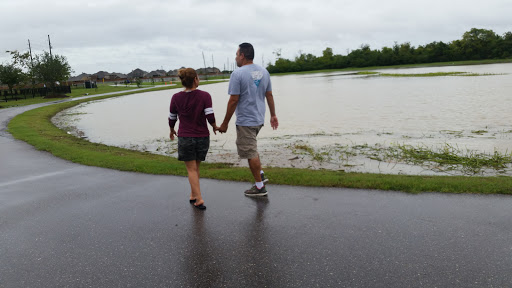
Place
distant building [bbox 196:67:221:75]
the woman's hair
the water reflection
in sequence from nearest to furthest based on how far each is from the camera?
the water reflection < the woman's hair < distant building [bbox 196:67:221:75]

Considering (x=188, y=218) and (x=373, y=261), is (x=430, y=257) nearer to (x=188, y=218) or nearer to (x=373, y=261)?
(x=373, y=261)

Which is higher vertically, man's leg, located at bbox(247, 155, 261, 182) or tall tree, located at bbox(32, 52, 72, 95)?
tall tree, located at bbox(32, 52, 72, 95)

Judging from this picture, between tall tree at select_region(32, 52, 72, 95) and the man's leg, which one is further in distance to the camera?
tall tree at select_region(32, 52, 72, 95)

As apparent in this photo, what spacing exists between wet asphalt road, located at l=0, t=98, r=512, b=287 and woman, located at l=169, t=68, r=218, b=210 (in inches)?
24.0

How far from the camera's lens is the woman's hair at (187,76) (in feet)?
Result: 16.9

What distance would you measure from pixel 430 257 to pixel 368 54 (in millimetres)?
150908

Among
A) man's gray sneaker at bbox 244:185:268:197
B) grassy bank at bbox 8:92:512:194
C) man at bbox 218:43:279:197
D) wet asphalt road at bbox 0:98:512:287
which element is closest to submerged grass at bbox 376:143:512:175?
grassy bank at bbox 8:92:512:194

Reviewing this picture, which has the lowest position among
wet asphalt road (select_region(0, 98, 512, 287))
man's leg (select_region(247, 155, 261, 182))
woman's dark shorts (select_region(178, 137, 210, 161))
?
wet asphalt road (select_region(0, 98, 512, 287))

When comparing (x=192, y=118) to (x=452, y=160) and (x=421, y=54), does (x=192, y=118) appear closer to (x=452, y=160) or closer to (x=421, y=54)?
(x=452, y=160)

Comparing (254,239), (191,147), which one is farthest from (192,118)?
(254,239)

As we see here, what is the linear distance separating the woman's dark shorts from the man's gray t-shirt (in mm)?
625

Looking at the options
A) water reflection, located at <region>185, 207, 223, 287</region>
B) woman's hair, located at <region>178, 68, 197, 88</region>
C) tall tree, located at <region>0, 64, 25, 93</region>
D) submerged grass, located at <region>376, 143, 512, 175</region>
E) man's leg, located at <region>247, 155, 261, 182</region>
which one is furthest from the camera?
tall tree, located at <region>0, 64, 25, 93</region>

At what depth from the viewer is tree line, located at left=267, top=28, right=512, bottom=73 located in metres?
113

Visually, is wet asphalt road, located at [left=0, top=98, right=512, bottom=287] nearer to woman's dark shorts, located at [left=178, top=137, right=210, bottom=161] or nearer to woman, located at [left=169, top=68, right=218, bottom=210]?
woman, located at [left=169, top=68, right=218, bottom=210]
